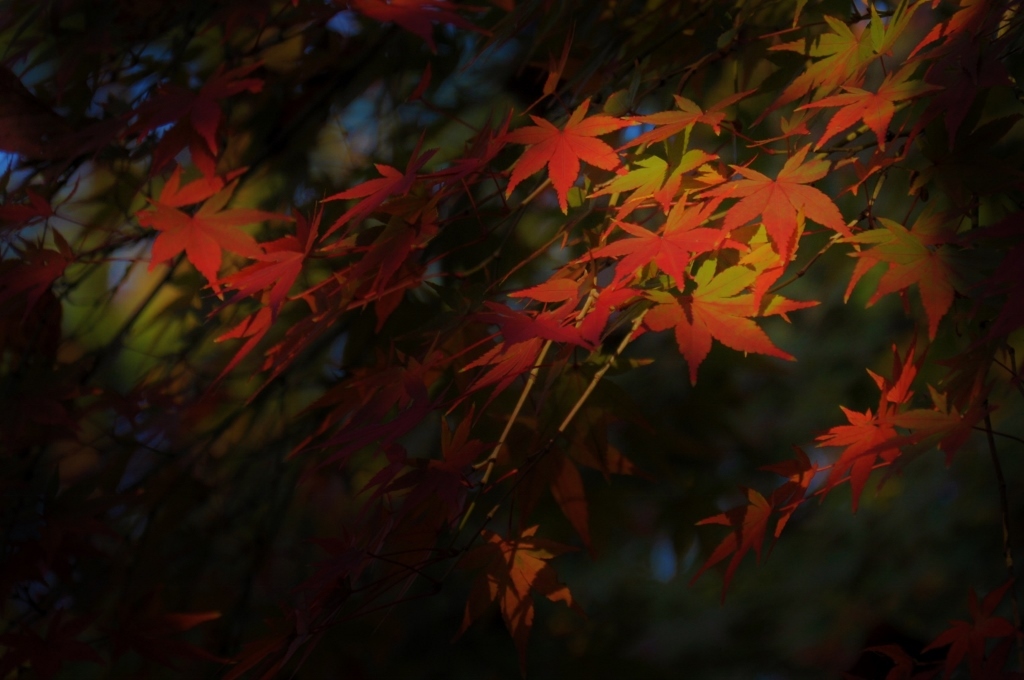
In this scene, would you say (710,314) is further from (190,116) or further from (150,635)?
(150,635)

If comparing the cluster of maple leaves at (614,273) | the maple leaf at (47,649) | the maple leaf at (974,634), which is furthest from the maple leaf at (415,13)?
the maple leaf at (47,649)

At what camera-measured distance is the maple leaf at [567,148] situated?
723 millimetres

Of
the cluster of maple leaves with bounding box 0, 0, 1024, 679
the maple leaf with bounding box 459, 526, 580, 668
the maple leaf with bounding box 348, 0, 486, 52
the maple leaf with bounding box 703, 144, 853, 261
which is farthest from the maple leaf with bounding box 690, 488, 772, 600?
the maple leaf with bounding box 348, 0, 486, 52

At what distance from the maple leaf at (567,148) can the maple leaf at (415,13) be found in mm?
138

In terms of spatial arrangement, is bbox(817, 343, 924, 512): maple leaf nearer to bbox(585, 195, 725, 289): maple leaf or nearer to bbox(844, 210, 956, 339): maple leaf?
bbox(844, 210, 956, 339): maple leaf

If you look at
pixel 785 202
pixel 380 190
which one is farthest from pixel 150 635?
pixel 785 202

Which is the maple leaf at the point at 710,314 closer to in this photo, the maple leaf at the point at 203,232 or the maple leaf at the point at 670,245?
the maple leaf at the point at 670,245

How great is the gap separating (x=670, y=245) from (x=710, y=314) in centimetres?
7

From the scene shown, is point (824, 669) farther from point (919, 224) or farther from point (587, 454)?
point (919, 224)

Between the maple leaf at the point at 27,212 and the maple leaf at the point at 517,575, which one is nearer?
the maple leaf at the point at 517,575

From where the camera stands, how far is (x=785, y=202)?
68 centimetres

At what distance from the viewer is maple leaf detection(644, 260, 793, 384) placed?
69 cm

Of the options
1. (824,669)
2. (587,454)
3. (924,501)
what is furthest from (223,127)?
(824,669)

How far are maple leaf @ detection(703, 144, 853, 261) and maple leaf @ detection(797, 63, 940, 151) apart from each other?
30 millimetres
